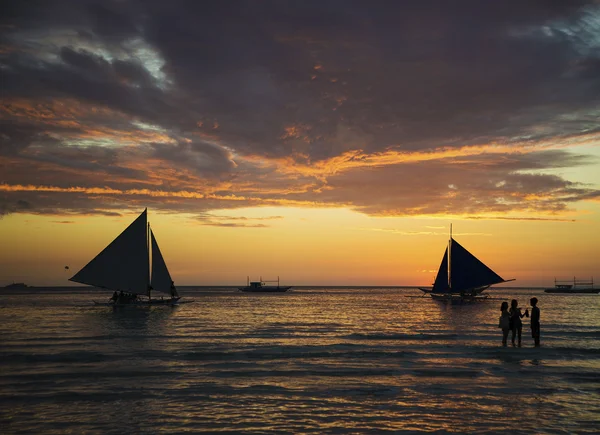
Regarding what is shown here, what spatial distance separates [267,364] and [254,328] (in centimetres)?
1839

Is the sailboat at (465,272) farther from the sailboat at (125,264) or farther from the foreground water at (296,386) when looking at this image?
the foreground water at (296,386)

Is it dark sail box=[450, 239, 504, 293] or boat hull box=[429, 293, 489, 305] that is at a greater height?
dark sail box=[450, 239, 504, 293]

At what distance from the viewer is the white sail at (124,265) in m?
59.0

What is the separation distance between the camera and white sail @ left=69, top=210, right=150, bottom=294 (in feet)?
194

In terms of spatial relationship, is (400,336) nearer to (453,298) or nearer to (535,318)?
(535,318)

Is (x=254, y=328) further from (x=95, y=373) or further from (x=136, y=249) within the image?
(x=136, y=249)

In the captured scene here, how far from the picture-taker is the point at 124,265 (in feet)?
198

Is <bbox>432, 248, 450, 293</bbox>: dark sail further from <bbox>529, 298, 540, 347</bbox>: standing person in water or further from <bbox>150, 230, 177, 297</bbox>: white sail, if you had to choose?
<bbox>529, 298, 540, 347</bbox>: standing person in water

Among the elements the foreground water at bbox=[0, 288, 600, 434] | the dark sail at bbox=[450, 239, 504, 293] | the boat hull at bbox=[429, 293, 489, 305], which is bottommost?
the boat hull at bbox=[429, 293, 489, 305]

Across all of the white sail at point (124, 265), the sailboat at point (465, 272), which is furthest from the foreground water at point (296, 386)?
the sailboat at point (465, 272)

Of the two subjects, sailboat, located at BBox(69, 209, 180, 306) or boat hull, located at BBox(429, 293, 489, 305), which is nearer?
sailboat, located at BBox(69, 209, 180, 306)

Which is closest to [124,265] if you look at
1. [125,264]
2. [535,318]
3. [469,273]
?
[125,264]

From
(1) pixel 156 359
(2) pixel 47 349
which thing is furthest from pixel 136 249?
(1) pixel 156 359

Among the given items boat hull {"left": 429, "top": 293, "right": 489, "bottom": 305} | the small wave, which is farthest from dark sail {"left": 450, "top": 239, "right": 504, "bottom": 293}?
the small wave
